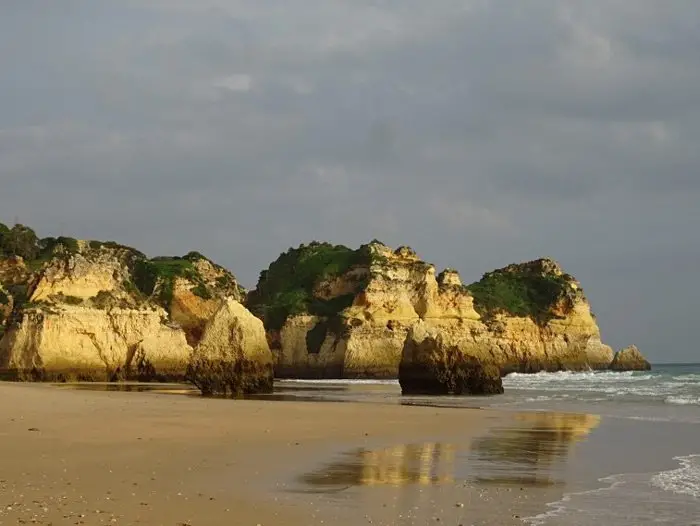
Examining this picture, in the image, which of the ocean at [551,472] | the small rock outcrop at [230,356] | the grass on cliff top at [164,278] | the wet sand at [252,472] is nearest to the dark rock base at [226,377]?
the small rock outcrop at [230,356]

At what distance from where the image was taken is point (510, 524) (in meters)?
7.93

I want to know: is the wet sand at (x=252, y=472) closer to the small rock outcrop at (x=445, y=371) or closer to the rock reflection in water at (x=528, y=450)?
the rock reflection in water at (x=528, y=450)

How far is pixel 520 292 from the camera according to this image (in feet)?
350

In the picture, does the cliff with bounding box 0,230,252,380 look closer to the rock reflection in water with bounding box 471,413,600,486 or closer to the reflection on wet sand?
the rock reflection in water with bounding box 471,413,600,486

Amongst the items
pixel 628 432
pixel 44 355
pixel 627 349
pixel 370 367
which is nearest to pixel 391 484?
pixel 628 432

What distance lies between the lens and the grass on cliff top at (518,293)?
98.8 meters

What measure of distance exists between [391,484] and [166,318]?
1697 inches

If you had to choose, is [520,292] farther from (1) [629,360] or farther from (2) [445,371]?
(2) [445,371]

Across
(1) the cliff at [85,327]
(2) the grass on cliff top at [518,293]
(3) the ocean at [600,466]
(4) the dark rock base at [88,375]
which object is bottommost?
(3) the ocean at [600,466]

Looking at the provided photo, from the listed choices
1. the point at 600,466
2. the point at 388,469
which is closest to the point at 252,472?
the point at 388,469

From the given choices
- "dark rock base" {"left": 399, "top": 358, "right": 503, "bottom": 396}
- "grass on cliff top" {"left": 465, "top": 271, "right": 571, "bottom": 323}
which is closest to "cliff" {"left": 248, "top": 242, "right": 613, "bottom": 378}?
"grass on cliff top" {"left": 465, "top": 271, "right": 571, "bottom": 323}

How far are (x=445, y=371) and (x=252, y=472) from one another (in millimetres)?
29168

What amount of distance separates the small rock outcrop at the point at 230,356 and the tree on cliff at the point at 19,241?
37.8 m

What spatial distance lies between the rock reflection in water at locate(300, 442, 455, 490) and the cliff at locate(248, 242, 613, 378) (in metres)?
58.3
